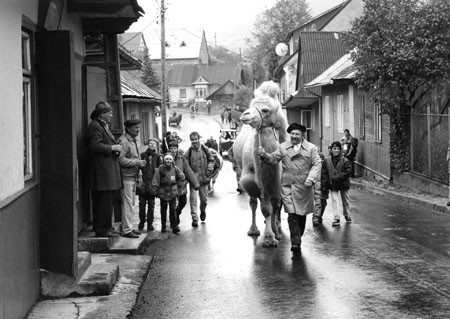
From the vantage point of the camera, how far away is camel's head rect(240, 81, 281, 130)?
12.0 metres

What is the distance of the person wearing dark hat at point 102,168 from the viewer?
10508 mm

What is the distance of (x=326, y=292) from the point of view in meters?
8.63

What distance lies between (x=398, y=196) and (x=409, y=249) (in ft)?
30.6

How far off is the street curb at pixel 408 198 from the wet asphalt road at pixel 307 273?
2127 millimetres

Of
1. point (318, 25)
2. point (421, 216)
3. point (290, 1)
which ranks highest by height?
point (290, 1)

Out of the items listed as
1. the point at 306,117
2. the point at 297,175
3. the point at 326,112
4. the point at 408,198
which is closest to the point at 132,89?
the point at 408,198

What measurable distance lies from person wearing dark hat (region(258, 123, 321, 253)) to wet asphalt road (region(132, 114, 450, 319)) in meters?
0.47

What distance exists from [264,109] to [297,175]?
134cm

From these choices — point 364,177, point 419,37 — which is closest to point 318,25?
point 364,177

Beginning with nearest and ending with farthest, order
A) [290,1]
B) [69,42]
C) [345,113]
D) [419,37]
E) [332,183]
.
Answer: [69,42]
[332,183]
[419,37]
[345,113]
[290,1]

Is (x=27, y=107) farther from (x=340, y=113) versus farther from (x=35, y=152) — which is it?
(x=340, y=113)

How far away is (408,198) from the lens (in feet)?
64.5

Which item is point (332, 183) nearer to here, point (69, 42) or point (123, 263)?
point (123, 263)

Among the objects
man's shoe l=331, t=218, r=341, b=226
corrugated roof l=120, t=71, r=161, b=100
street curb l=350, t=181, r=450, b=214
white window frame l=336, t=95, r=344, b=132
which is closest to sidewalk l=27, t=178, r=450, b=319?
man's shoe l=331, t=218, r=341, b=226
